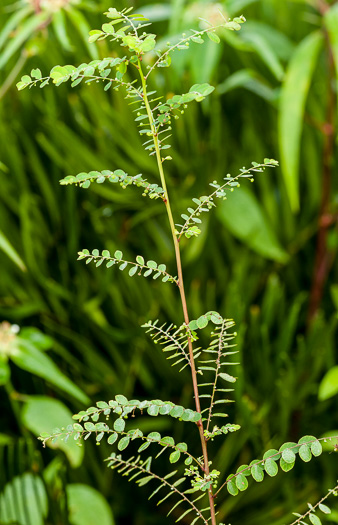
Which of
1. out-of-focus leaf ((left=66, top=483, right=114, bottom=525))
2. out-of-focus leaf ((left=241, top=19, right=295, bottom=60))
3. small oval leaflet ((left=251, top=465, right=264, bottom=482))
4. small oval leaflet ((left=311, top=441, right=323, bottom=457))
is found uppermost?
out-of-focus leaf ((left=241, top=19, right=295, bottom=60))

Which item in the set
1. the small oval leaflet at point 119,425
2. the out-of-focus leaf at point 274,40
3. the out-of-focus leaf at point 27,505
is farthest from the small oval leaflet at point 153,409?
the out-of-focus leaf at point 274,40

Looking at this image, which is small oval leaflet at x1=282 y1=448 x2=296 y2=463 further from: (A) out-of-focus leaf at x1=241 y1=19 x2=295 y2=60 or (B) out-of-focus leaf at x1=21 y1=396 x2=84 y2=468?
(A) out-of-focus leaf at x1=241 y1=19 x2=295 y2=60

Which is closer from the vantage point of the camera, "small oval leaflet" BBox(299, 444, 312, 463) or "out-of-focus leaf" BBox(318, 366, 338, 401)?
"small oval leaflet" BBox(299, 444, 312, 463)

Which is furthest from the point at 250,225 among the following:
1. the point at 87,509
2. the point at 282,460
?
the point at 282,460

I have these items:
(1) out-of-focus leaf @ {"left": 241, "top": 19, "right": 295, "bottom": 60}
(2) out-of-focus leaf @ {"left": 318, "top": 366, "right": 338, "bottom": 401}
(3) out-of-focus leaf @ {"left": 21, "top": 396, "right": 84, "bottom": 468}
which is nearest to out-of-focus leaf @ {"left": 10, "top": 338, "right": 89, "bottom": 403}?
(3) out-of-focus leaf @ {"left": 21, "top": 396, "right": 84, "bottom": 468}

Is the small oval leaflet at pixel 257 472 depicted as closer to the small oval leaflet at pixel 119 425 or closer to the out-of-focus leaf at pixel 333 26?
the small oval leaflet at pixel 119 425

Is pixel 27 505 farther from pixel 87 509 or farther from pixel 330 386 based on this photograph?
pixel 330 386
